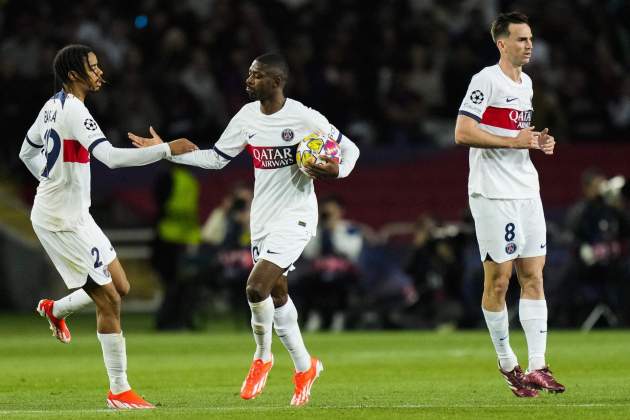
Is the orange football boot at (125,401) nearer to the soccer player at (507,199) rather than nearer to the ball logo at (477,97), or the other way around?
the soccer player at (507,199)

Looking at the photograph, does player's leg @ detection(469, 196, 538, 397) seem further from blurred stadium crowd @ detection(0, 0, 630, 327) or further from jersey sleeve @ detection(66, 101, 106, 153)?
blurred stadium crowd @ detection(0, 0, 630, 327)

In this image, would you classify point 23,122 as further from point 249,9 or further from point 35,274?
point 249,9

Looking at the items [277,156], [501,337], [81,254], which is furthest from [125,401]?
[501,337]

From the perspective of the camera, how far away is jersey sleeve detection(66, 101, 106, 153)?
10.1 meters

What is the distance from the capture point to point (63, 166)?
33.8 feet

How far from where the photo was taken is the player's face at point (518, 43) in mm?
11078

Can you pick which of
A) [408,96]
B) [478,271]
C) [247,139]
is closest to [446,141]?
[408,96]

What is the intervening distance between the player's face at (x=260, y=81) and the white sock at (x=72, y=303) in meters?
1.96

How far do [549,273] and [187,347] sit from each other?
18.9 ft

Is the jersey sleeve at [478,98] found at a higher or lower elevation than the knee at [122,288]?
higher

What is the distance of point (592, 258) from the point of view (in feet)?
64.9

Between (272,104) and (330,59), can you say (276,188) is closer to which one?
(272,104)

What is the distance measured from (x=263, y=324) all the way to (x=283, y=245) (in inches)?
26.2

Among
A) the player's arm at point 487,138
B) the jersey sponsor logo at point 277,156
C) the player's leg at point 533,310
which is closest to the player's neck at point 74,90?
the jersey sponsor logo at point 277,156
